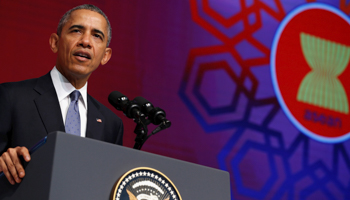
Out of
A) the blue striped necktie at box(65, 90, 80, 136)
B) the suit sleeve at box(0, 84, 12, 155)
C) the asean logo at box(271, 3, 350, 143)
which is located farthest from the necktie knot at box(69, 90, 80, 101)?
the asean logo at box(271, 3, 350, 143)

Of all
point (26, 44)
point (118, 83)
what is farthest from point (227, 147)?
point (26, 44)

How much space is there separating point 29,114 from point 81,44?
0.41 meters

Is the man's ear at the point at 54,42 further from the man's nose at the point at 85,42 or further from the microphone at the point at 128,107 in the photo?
the microphone at the point at 128,107

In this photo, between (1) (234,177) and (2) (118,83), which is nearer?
(2) (118,83)

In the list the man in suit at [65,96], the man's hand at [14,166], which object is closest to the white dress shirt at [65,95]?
the man in suit at [65,96]

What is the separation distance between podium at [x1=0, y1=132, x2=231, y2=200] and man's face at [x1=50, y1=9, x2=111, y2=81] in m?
0.74

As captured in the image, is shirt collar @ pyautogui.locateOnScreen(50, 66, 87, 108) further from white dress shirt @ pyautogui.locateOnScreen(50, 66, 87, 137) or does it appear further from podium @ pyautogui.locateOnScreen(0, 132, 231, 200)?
podium @ pyautogui.locateOnScreen(0, 132, 231, 200)

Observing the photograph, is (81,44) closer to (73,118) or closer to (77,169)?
(73,118)

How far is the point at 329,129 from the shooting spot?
12.3 ft

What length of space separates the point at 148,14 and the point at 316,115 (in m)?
1.74

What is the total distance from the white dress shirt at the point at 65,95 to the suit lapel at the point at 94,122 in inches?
0.9

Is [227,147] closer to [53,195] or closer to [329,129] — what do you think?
[329,129]

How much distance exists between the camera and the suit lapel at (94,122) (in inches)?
71.4

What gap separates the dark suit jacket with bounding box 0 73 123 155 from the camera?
1625 mm
